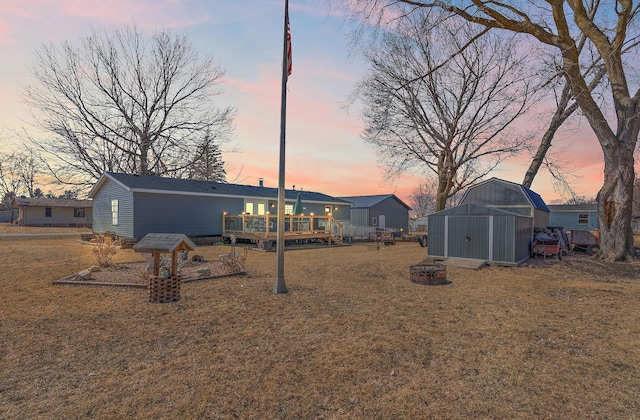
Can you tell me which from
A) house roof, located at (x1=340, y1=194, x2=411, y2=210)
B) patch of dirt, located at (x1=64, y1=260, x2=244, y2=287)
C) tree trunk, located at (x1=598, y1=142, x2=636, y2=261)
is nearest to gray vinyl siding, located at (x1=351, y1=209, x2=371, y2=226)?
house roof, located at (x1=340, y1=194, x2=411, y2=210)

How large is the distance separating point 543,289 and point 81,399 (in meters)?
10.1

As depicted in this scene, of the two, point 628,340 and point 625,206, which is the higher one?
point 625,206

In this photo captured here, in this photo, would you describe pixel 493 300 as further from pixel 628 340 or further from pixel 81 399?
pixel 81 399

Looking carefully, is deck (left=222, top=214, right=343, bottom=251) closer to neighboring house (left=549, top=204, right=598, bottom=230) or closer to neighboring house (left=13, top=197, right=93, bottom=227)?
neighboring house (left=13, top=197, right=93, bottom=227)

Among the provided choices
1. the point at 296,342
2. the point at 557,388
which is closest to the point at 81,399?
the point at 296,342

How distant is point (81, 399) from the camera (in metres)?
3.31

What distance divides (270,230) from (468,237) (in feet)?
34.5

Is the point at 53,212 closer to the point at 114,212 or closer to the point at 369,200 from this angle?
the point at 114,212

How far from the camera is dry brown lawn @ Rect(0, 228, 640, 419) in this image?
3.29 meters

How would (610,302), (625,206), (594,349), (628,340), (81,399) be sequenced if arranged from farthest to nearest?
(625,206), (610,302), (628,340), (594,349), (81,399)

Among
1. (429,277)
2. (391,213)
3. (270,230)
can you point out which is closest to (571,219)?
(391,213)

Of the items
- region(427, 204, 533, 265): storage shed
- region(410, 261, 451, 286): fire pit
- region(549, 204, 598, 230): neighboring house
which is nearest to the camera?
region(410, 261, 451, 286): fire pit

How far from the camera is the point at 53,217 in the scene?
130 feet

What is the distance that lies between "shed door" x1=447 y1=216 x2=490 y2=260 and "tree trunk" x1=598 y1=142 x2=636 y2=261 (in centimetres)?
593
